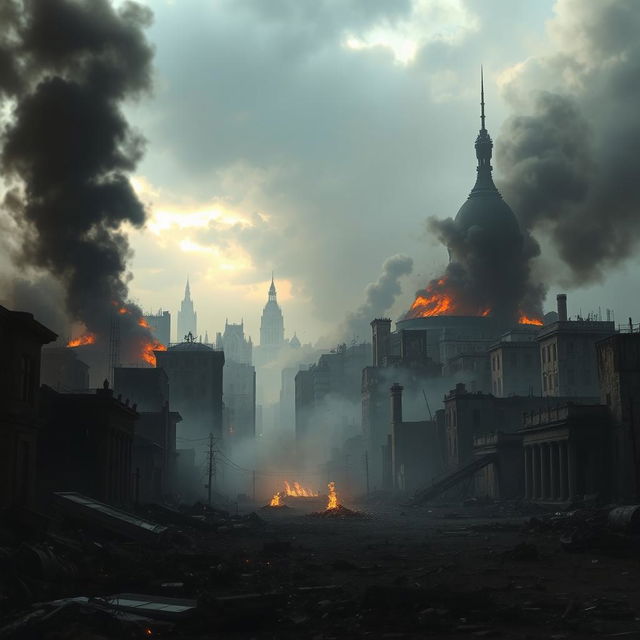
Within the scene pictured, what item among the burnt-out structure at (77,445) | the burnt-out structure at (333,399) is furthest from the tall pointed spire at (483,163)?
the burnt-out structure at (77,445)

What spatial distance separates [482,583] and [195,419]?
322 feet

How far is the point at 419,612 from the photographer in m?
17.1

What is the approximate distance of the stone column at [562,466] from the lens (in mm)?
60531

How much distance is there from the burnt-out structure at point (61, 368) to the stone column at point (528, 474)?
169 feet

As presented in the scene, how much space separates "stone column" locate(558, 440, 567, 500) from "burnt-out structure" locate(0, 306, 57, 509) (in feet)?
122

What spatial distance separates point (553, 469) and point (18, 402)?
132 feet

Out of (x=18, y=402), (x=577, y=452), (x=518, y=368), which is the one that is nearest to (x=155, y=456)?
(x=577, y=452)

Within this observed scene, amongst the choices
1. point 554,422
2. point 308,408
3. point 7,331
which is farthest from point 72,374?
point 308,408

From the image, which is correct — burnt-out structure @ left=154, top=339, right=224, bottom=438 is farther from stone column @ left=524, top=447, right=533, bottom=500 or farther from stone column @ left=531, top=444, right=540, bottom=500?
stone column @ left=531, top=444, right=540, bottom=500

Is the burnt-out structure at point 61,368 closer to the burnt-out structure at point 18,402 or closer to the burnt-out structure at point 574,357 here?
the burnt-out structure at point 574,357

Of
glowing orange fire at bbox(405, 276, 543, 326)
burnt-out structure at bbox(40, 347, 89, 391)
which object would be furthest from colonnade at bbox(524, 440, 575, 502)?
glowing orange fire at bbox(405, 276, 543, 326)

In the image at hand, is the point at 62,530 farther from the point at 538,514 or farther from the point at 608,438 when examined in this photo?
the point at 608,438

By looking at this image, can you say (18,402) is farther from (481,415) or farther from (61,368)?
(61,368)

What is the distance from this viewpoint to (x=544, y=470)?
212ft
